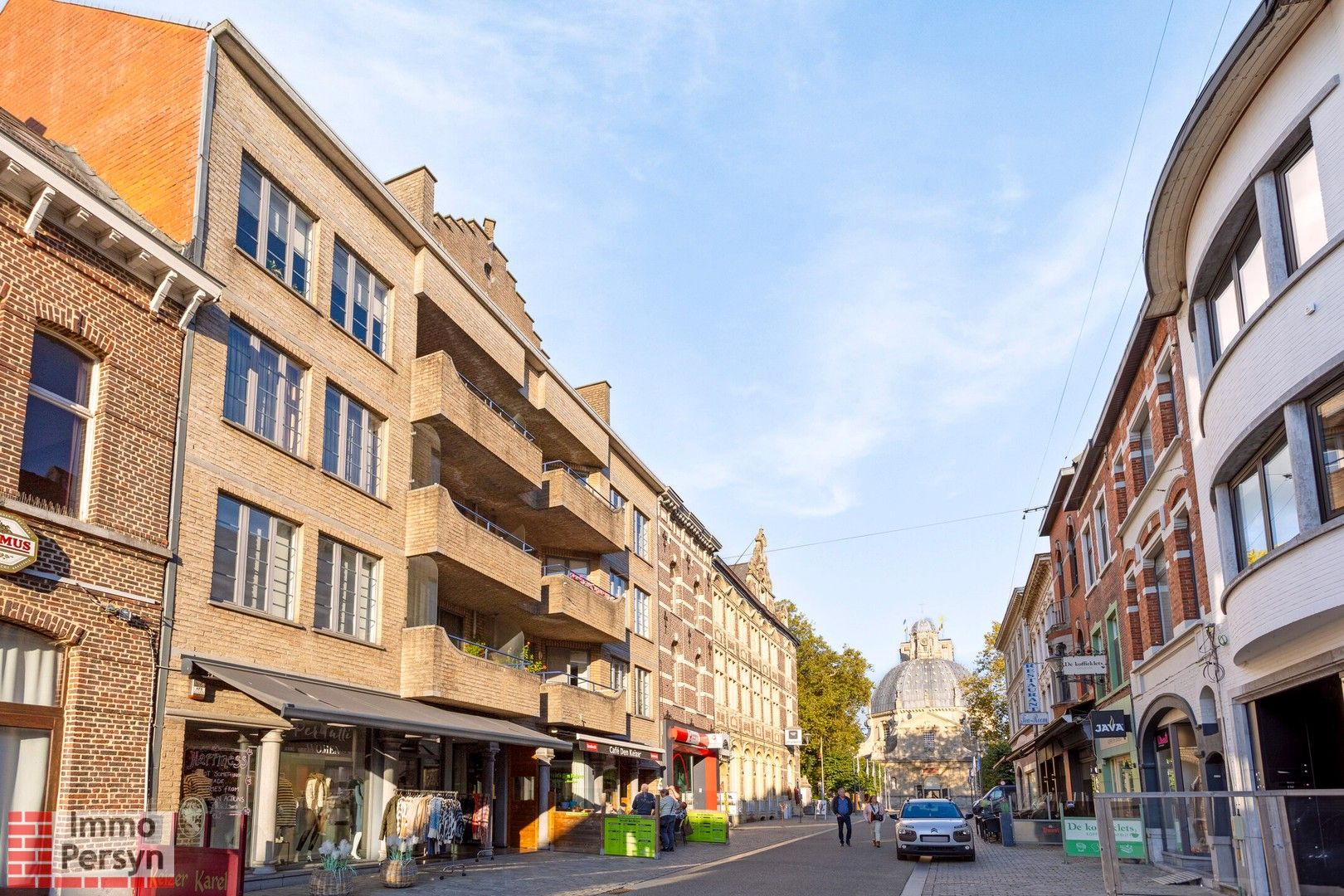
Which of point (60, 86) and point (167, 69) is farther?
point (60, 86)

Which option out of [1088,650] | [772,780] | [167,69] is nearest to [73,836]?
[167,69]

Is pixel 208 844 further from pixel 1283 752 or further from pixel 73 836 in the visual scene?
pixel 1283 752

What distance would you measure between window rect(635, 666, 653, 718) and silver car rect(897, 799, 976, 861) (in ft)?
38.5

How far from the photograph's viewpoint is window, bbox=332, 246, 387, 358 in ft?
67.0

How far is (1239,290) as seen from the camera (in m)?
15.1

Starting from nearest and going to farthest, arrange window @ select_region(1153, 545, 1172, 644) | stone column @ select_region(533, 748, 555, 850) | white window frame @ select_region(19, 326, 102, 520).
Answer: white window frame @ select_region(19, 326, 102, 520) → window @ select_region(1153, 545, 1172, 644) → stone column @ select_region(533, 748, 555, 850)

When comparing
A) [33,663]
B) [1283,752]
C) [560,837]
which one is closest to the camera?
[33,663]

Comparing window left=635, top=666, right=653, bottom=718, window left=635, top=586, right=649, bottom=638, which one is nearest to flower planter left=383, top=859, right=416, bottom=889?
window left=635, top=666, right=653, bottom=718

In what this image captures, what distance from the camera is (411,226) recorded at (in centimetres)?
2256

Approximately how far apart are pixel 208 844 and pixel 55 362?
689 centimetres

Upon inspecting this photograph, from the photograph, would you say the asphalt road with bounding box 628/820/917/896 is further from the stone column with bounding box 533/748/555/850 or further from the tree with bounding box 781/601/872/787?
the tree with bounding box 781/601/872/787

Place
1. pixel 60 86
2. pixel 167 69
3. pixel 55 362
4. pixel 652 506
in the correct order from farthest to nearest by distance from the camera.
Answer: pixel 652 506 < pixel 60 86 < pixel 167 69 < pixel 55 362

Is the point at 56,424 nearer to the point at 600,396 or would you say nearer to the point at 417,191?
the point at 417,191

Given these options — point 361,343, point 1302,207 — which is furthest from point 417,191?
point 1302,207
